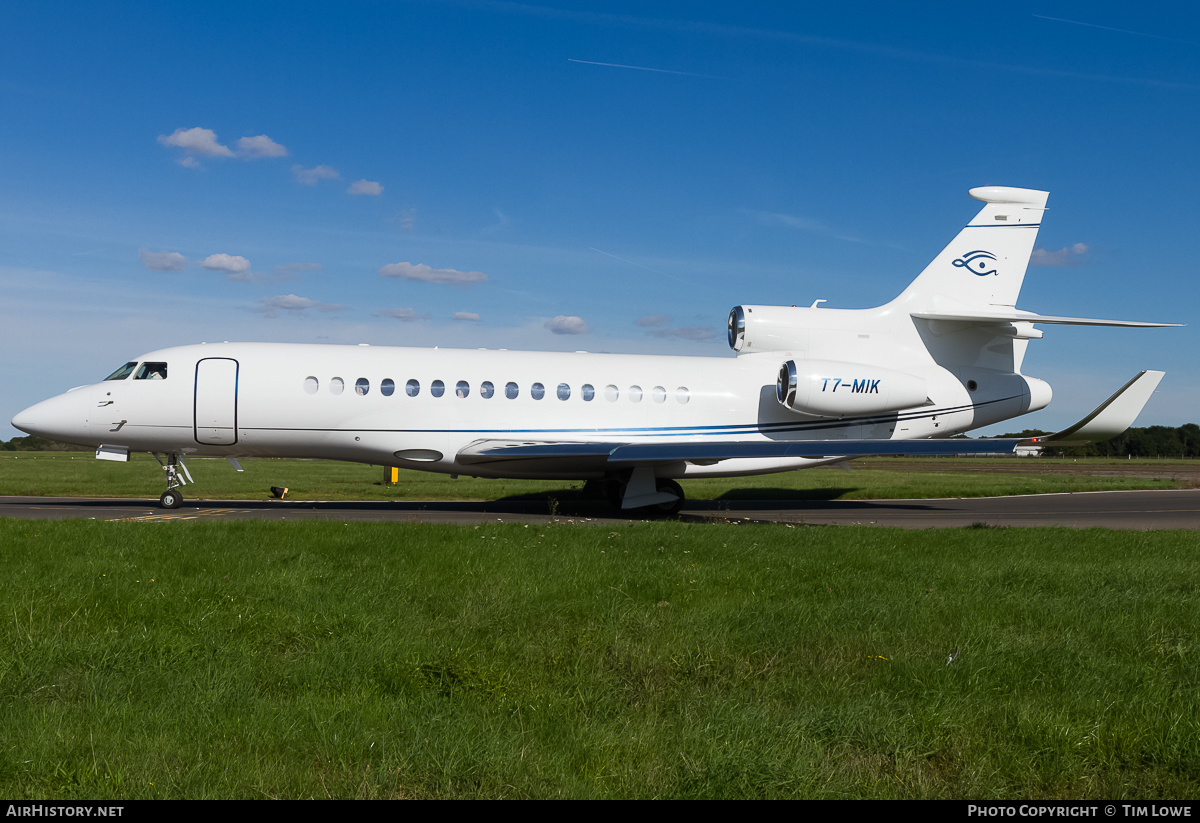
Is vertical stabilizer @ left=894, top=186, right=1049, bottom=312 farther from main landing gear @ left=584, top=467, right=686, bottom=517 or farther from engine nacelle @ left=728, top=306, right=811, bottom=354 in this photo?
main landing gear @ left=584, top=467, right=686, bottom=517

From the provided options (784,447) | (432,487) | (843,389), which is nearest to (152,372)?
(432,487)

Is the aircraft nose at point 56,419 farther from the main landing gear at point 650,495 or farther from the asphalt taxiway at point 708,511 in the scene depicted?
the main landing gear at point 650,495

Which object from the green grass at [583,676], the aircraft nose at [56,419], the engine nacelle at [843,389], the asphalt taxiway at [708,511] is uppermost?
the engine nacelle at [843,389]

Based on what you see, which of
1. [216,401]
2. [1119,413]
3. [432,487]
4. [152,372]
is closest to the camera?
[1119,413]

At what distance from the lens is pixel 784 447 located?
17406 millimetres

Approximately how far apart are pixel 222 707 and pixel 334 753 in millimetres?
970

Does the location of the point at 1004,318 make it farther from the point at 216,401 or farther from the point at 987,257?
the point at 216,401

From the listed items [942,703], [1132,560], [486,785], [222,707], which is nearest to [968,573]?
[1132,560]

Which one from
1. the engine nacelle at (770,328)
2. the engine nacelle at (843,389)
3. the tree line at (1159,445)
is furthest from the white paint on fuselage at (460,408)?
the tree line at (1159,445)

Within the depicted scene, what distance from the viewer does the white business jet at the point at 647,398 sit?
17812 mm

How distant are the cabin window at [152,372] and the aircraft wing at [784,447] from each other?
253 inches

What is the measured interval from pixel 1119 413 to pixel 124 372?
20269 mm
